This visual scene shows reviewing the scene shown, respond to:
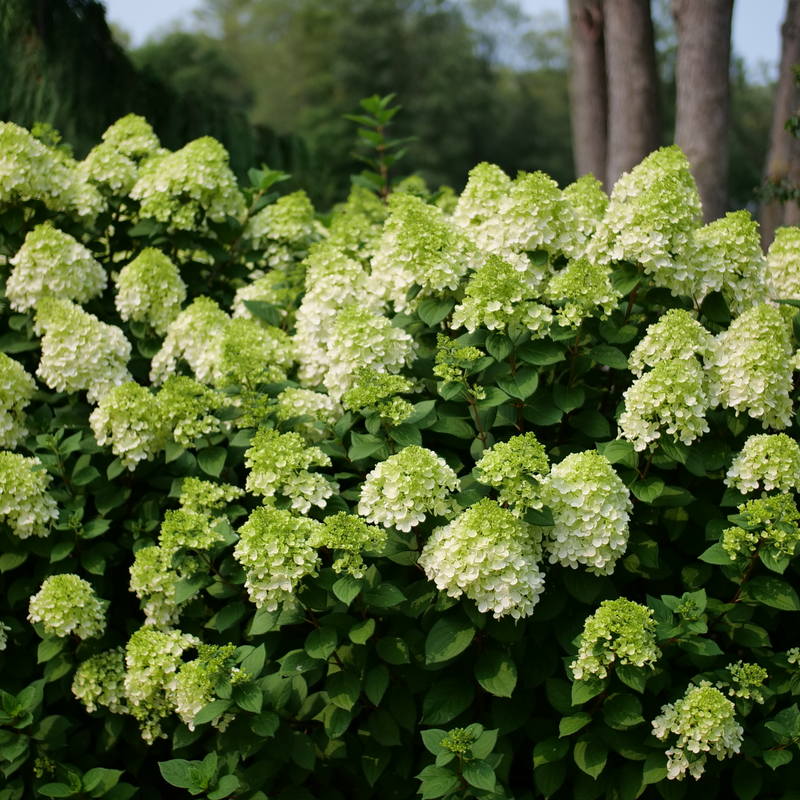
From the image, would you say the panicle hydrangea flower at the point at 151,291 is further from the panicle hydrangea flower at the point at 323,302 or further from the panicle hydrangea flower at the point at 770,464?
the panicle hydrangea flower at the point at 770,464

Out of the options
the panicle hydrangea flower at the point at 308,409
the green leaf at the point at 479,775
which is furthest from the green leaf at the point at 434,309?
the green leaf at the point at 479,775

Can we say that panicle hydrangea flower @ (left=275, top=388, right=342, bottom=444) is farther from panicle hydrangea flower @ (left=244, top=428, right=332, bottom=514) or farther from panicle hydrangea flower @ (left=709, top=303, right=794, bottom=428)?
panicle hydrangea flower @ (left=709, top=303, right=794, bottom=428)

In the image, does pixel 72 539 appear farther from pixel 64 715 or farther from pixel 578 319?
pixel 578 319

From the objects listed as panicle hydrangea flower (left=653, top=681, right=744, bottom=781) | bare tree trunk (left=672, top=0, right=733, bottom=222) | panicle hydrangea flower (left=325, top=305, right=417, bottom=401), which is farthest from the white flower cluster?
bare tree trunk (left=672, top=0, right=733, bottom=222)

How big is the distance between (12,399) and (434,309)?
169 cm

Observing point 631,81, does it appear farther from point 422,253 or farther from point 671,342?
point 671,342

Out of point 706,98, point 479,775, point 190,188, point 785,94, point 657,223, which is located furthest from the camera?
point 785,94

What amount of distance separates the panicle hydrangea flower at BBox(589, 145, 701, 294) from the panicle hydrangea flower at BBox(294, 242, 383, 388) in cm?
90

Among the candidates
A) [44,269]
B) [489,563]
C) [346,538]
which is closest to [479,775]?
[489,563]

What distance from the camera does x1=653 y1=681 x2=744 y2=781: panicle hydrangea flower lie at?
2.28 m

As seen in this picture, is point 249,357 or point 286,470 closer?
point 286,470

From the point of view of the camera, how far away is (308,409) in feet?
9.50

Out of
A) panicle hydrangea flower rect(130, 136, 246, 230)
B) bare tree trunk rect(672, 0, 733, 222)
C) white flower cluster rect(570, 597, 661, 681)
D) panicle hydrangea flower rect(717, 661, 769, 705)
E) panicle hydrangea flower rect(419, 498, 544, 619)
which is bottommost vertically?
panicle hydrangea flower rect(717, 661, 769, 705)

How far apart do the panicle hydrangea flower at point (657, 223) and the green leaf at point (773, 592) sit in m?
1.00
